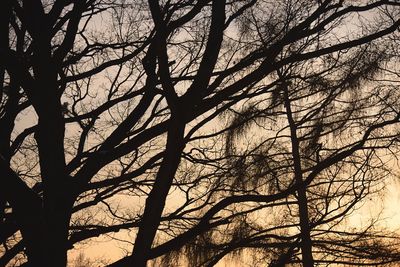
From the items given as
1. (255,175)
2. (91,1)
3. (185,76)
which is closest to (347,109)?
(255,175)

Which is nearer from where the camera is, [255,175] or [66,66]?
[66,66]

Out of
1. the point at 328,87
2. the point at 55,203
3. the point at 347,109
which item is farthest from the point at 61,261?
the point at 347,109

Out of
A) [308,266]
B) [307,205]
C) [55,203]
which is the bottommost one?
[55,203]

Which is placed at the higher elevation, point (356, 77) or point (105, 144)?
point (356, 77)

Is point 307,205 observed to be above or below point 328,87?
below

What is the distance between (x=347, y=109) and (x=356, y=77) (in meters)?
1.02

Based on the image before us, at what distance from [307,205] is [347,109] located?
73.8 inches

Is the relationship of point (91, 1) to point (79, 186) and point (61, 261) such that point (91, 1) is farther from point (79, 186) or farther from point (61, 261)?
point (61, 261)

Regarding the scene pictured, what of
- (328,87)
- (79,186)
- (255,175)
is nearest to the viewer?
(79,186)

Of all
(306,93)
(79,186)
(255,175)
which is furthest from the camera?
(255,175)

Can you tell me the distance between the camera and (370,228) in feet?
23.2

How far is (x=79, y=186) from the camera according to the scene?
363cm

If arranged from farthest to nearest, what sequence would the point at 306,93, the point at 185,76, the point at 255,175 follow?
1. the point at 255,175
2. the point at 306,93
3. the point at 185,76

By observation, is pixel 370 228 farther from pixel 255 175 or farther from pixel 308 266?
pixel 255 175
